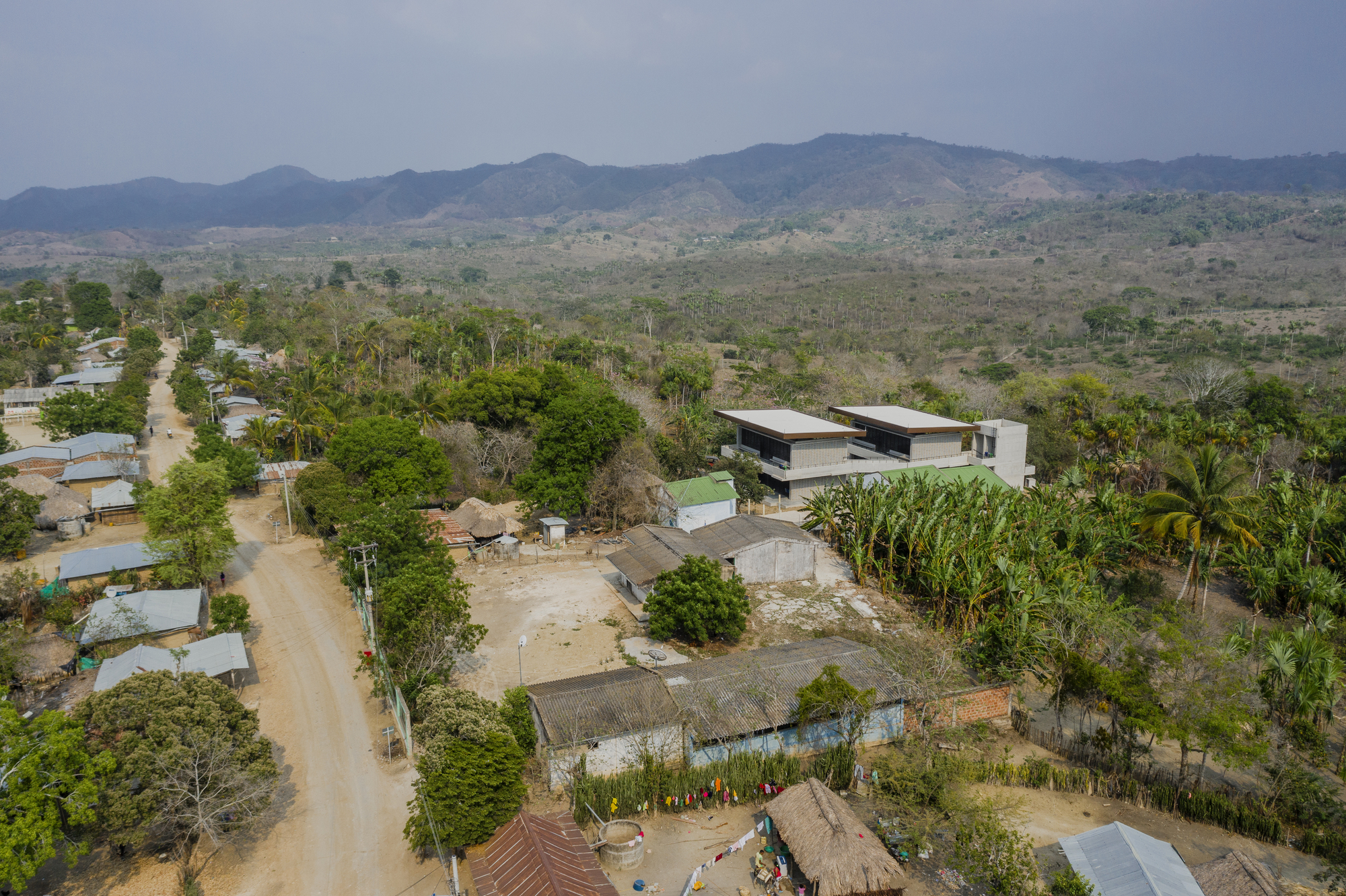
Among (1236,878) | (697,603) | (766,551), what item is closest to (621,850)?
(697,603)

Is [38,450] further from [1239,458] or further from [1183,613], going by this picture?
[1239,458]

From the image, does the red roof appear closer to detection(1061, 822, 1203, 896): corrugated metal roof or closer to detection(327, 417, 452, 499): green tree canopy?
detection(327, 417, 452, 499): green tree canopy

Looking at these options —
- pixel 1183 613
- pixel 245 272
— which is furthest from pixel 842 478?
pixel 245 272

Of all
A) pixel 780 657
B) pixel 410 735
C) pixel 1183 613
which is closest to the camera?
pixel 410 735

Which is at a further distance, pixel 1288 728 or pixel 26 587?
pixel 26 587

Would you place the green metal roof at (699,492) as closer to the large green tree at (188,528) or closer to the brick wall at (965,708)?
the brick wall at (965,708)

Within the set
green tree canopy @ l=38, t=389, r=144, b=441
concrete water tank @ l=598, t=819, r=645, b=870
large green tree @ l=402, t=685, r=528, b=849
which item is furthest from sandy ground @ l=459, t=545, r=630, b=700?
green tree canopy @ l=38, t=389, r=144, b=441
